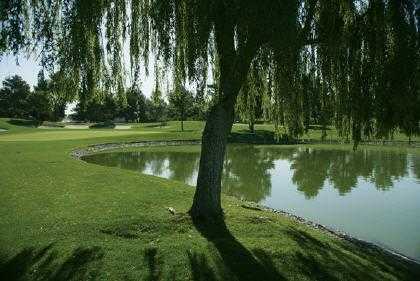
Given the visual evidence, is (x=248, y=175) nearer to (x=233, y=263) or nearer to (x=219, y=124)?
(x=219, y=124)

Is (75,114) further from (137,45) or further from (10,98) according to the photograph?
(137,45)

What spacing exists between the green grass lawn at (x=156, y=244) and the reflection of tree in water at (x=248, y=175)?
17.2ft

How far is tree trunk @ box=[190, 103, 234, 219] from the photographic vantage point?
34.8 feet

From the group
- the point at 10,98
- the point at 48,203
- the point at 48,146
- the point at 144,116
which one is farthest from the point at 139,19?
the point at 10,98

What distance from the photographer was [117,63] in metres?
10.2

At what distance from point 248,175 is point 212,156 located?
13883 mm

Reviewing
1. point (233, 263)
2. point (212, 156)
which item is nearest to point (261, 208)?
point (212, 156)

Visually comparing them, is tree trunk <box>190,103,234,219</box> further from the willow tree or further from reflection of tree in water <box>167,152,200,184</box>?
reflection of tree in water <box>167,152,200,184</box>

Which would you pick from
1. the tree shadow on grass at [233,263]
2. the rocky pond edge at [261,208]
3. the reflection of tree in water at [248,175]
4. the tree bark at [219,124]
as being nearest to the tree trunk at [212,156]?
the tree bark at [219,124]

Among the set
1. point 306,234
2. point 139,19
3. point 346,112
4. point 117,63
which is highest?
point 139,19

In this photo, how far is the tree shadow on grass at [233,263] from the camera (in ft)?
25.9

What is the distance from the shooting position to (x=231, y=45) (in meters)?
9.84

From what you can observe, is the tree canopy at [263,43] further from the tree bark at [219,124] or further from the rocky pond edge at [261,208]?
the rocky pond edge at [261,208]

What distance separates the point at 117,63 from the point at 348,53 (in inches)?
190
